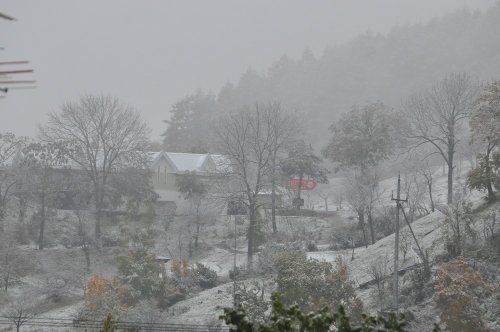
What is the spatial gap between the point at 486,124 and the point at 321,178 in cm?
2117

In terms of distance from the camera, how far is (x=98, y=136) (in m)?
49.0

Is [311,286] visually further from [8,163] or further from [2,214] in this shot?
[8,163]

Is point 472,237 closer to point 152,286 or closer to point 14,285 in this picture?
point 152,286

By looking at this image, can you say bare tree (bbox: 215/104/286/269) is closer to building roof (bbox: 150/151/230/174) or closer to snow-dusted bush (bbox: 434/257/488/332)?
building roof (bbox: 150/151/230/174)

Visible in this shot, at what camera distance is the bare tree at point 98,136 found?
48.7m

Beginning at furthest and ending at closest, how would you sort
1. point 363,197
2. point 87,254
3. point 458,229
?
point 363,197
point 87,254
point 458,229

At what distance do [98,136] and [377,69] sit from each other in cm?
6873

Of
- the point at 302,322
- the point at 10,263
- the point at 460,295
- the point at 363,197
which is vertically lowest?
the point at 10,263

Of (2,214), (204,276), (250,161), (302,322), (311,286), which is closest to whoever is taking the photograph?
(302,322)

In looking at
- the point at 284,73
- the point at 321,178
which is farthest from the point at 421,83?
the point at 321,178

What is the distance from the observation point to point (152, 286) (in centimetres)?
3294

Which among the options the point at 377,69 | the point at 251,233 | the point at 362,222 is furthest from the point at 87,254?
the point at 377,69

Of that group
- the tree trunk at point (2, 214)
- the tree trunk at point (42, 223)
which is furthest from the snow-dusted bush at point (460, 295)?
the tree trunk at point (2, 214)

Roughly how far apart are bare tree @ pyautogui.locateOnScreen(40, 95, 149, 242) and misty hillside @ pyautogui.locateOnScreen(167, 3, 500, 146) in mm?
41359
